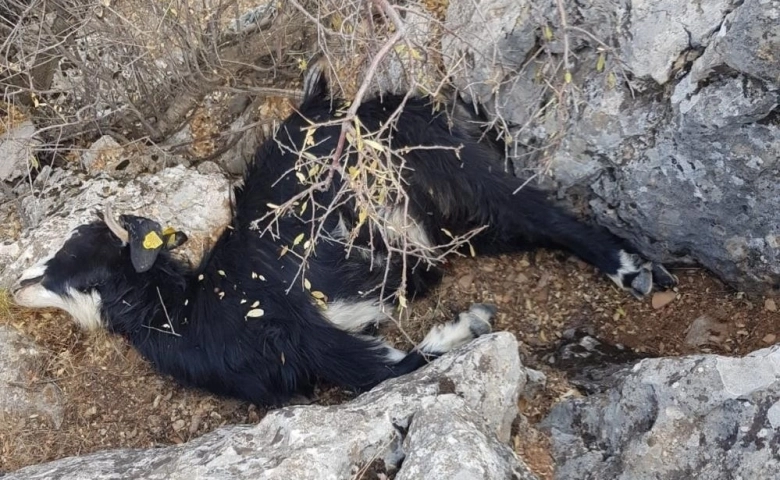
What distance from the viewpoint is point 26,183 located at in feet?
15.2

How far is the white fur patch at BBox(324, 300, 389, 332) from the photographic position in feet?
11.9

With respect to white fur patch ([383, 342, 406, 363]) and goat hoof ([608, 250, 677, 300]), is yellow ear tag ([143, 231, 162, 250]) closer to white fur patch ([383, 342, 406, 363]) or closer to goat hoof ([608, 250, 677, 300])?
white fur patch ([383, 342, 406, 363])

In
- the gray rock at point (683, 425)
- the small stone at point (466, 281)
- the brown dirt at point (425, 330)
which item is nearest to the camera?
the gray rock at point (683, 425)

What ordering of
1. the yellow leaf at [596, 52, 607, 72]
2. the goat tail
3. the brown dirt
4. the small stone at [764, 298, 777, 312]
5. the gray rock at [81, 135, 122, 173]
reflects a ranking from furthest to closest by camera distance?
the gray rock at [81, 135, 122, 173], the goat tail, the brown dirt, the small stone at [764, 298, 777, 312], the yellow leaf at [596, 52, 607, 72]

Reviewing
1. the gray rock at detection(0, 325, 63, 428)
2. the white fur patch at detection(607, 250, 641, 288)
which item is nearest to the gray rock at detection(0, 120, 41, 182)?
the gray rock at detection(0, 325, 63, 428)

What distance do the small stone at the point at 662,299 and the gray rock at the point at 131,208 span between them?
7.51 feet

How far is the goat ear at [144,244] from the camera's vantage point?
11.9 feet

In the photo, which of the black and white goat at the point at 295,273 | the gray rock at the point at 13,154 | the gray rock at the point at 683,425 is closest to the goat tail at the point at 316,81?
the black and white goat at the point at 295,273

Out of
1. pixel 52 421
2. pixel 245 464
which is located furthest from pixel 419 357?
pixel 52 421

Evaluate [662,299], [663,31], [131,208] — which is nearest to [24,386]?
[131,208]

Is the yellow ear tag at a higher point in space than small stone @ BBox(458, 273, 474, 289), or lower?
higher

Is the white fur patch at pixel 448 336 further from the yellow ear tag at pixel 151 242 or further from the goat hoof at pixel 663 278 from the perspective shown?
the yellow ear tag at pixel 151 242

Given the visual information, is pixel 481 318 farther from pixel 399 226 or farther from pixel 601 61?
pixel 601 61

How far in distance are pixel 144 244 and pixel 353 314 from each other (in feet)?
3.47
